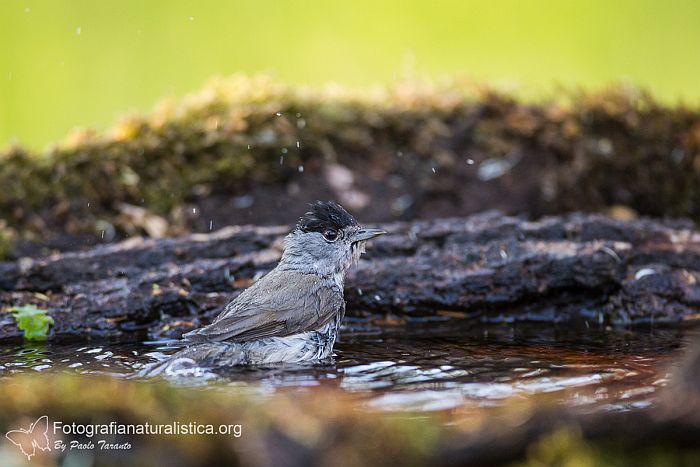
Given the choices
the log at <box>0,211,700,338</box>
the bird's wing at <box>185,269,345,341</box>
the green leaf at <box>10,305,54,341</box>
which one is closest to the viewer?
the bird's wing at <box>185,269,345,341</box>

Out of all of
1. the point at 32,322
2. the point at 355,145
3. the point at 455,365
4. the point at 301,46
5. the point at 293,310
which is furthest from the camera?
the point at 301,46

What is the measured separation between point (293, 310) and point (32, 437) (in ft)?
9.49

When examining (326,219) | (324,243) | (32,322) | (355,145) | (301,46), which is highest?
(301,46)

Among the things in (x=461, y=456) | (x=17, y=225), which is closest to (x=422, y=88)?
(x=17, y=225)

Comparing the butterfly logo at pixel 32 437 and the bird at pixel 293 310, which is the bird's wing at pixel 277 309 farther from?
the butterfly logo at pixel 32 437

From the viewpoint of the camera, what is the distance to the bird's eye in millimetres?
5742

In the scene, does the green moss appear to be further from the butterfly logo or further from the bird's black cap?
the butterfly logo

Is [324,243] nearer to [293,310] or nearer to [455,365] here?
[293,310]

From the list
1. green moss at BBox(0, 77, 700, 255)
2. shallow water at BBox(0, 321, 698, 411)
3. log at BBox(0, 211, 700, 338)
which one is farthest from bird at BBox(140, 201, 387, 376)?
green moss at BBox(0, 77, 700, 255)

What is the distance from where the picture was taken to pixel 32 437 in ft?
8.04

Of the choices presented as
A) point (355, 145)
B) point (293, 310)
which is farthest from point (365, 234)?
point (355, 145)

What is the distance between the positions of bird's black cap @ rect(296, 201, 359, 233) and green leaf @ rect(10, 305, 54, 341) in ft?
5.83

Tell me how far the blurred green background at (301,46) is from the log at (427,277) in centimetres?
544

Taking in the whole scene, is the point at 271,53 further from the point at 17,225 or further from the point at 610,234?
the point at 610,234
